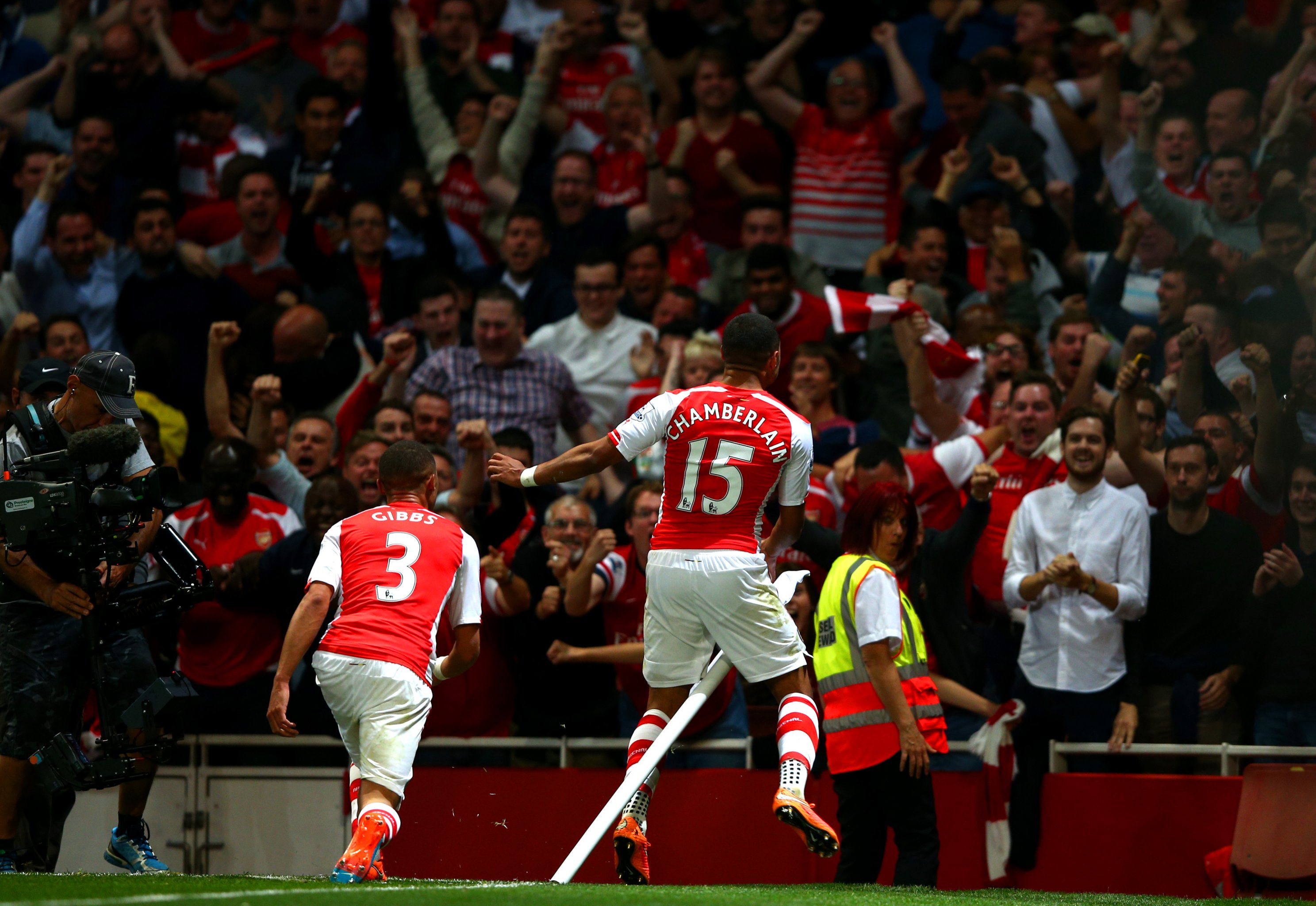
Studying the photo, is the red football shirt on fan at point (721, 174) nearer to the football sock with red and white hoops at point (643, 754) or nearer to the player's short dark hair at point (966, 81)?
the player's short dark hair at point (966, 81)

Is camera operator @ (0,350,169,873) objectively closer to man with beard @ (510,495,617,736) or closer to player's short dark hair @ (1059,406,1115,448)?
man with beard @ (510,495,617,736)

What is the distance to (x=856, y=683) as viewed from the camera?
7.00 m

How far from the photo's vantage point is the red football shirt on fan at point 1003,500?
8.93m

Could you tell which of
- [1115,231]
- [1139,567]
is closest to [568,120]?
[1115,231]


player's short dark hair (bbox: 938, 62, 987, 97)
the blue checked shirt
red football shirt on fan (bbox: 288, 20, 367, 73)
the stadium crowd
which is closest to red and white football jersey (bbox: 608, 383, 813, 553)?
the stadium crowd


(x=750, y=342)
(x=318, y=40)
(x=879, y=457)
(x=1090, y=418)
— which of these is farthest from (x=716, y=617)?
(x=318, y=40)

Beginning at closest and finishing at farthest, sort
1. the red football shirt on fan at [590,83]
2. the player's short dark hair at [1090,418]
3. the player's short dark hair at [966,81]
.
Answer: the player's short dark hair at [1090,418] → the player's short dark hair at [966,81] → the red football shirt on fan at [590,83]

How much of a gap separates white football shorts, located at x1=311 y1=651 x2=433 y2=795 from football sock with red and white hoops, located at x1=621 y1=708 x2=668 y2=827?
0.94 m

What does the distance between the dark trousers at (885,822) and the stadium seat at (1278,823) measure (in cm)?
148

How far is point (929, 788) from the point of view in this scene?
22.4 ft

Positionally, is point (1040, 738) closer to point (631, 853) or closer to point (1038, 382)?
point (1038, 382)

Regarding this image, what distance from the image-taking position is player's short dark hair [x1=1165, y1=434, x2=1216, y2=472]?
833 centimetres

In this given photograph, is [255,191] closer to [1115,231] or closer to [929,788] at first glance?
[1115,231]

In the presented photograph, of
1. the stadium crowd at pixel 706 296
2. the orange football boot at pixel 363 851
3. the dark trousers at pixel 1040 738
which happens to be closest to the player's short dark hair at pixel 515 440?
the stadium crowd at pixel 706 296
